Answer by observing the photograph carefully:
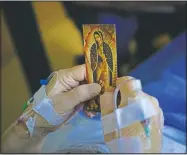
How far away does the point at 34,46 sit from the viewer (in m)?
1.29

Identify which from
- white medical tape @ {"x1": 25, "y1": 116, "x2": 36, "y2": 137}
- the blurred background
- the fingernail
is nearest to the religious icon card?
the fingernail

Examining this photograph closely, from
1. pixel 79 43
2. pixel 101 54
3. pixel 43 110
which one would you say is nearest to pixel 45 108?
pixel 43 110

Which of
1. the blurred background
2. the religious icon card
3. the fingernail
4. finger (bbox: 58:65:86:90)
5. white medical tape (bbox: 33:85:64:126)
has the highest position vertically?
the religious icon card

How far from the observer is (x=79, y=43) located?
1.43 m

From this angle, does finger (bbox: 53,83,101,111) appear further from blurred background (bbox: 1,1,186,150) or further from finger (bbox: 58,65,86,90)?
blurred background (bbox: 1,1,186,150)

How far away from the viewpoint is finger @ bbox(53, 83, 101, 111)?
0.64 meters

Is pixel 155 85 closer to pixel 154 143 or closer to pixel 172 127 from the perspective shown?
pixel 172 127

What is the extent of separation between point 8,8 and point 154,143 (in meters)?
0.89

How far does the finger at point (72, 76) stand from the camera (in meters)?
0.66

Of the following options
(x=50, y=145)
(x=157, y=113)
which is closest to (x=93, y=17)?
(x=50, y=145)

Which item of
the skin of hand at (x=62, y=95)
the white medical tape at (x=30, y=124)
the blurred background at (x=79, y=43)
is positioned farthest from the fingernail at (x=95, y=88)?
the blurred background at (x=79, y=43)

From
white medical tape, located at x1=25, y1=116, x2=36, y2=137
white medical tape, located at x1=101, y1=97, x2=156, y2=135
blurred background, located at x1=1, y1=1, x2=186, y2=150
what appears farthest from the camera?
blurred background, located at x1=1, y1=1, x2=186, y2=150

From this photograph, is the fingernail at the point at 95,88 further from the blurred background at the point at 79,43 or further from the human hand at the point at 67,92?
the blurred background at the point at 79,43

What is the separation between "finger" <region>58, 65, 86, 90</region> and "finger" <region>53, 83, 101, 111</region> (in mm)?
21
